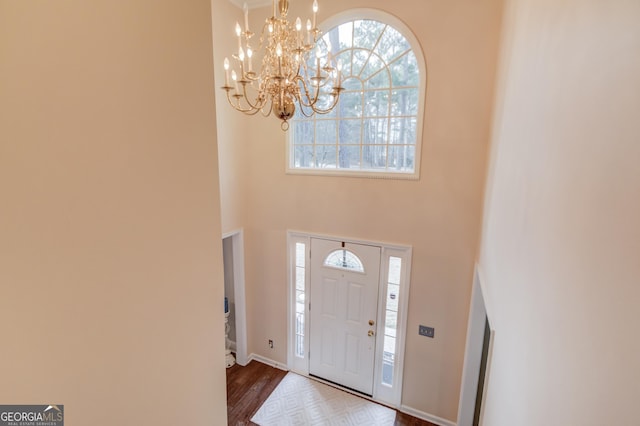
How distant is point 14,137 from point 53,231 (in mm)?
218

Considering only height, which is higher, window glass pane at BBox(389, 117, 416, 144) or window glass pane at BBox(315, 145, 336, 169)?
window glass pane at BBox(389, 117, 416, 144)

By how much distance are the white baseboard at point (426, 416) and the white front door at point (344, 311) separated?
474mm

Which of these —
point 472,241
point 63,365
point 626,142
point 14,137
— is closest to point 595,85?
point 626,142

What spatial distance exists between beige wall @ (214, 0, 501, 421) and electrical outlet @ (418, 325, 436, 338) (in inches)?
2.2

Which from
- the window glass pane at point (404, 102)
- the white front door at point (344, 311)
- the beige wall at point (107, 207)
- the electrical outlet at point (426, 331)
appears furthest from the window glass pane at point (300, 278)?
the beige wall at point (107, 207)

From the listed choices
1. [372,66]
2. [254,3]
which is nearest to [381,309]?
[372,66]

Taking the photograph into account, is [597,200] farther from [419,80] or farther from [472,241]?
[419,80]

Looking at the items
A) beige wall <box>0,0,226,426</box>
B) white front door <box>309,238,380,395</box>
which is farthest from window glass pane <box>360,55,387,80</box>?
beige wall <box>0,0,226,426</box>

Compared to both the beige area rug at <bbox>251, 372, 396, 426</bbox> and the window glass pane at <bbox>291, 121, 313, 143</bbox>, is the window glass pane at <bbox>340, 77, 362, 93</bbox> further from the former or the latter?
the beige area rug at <bbox>251, 372, 396, 426</bbox>

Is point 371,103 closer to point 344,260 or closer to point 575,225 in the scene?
point 344,260

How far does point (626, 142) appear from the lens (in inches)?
26.1

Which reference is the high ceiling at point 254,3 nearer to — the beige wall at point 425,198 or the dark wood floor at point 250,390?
the beige wall at point 425,198

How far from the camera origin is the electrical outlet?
3.55 m

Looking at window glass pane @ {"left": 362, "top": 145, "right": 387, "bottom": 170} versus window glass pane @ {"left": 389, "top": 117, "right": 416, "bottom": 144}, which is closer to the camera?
window glass pane @ {"left": 389, "top": 117, "right": 416, "bottom": 144}
